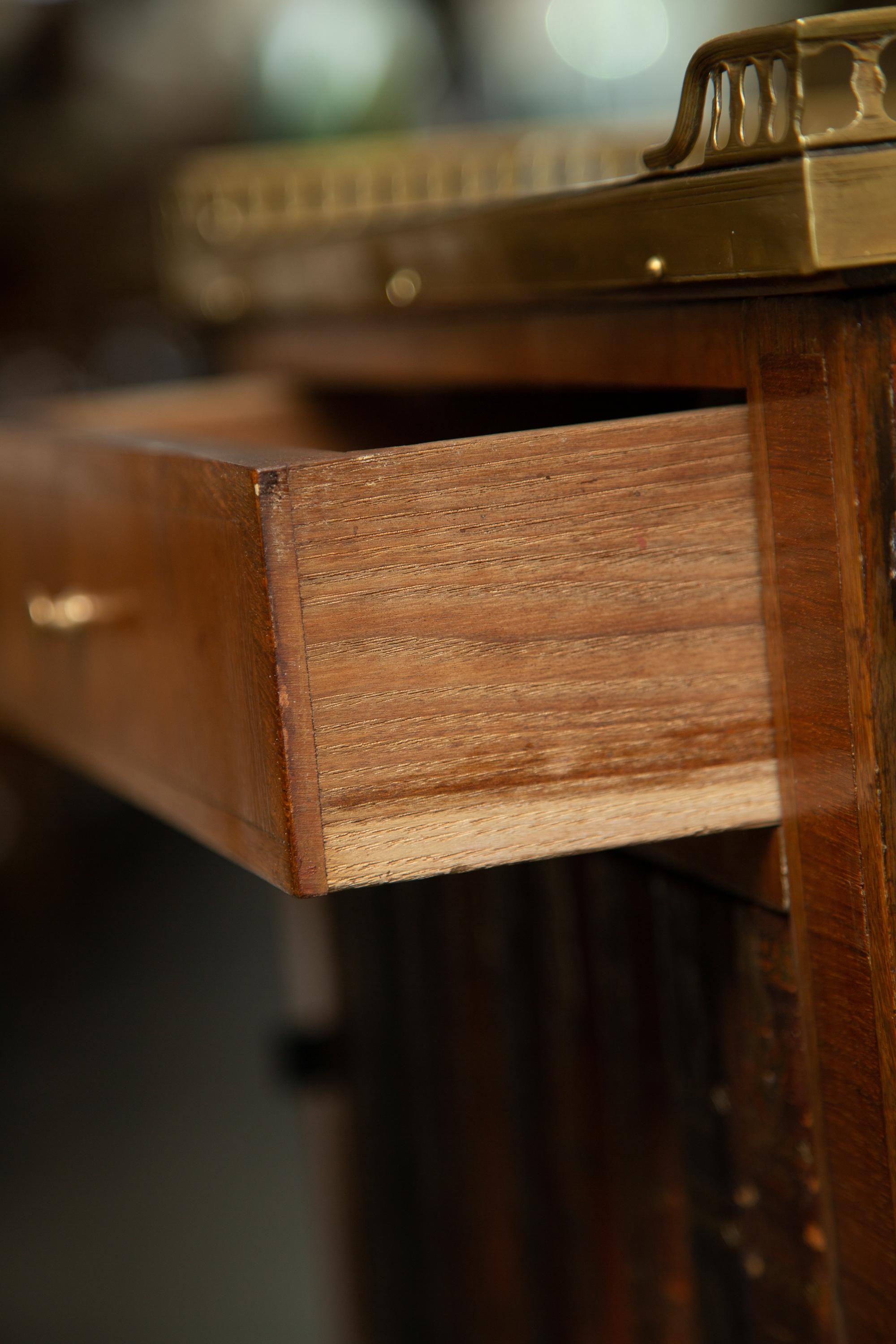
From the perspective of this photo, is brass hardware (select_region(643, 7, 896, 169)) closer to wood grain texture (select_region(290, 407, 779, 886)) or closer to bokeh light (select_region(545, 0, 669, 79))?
wood grain texture (select_region(290, 407, 779, 886))

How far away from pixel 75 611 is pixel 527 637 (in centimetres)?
28

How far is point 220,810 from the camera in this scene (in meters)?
0.53

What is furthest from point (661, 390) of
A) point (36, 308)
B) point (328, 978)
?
point (36, 308)

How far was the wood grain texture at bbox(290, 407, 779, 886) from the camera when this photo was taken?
0.45 meters

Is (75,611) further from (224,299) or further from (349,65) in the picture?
(349,65)

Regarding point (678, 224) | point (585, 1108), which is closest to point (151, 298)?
point (585, 1108)

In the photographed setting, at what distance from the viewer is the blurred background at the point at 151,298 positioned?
1.93m

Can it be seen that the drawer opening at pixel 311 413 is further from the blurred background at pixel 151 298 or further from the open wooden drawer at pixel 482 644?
the blurred background at pixel 151 298

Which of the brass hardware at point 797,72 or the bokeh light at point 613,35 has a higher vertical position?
the bokeh light at point 613,35

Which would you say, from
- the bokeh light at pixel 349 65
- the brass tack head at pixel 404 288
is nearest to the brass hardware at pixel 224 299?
the brass tack head at pixel 404 288

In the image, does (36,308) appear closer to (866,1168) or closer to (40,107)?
(40,107)

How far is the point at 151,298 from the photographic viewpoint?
2.19 metres

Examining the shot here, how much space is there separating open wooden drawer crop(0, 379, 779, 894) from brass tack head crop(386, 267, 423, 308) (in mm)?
227

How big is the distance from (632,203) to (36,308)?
71.0 inches
